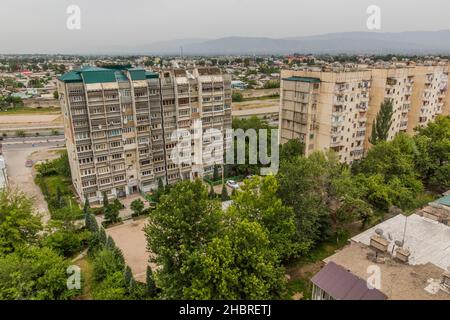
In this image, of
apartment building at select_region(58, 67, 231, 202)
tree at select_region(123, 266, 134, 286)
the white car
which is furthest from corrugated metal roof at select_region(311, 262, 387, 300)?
apartment building at select_region(58, 67, 231, 202)

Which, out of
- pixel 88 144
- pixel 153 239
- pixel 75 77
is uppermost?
pixel 75 77

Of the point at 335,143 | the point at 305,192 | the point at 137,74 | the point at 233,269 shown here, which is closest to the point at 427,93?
the point at 335,143

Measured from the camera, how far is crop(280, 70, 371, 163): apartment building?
40.4 metres

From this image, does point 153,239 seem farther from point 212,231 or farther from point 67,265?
point 67,265

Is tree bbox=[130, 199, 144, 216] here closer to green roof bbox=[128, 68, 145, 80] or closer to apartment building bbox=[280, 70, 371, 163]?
green roof bbox=[128, 68, 145, 80]

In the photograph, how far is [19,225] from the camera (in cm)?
2425

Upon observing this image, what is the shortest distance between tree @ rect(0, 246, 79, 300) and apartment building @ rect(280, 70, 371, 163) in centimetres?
3305

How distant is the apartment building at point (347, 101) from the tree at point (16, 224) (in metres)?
33.1

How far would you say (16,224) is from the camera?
24.2m

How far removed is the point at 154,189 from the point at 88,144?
995 centimetres

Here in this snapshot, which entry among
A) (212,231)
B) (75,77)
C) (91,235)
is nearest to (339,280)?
(212,231)

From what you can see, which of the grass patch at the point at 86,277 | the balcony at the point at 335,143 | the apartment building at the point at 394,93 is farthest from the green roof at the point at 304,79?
the grass patch at the point at 86,277

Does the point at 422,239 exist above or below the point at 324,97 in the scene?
below

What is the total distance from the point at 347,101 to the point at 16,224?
38974 millimetres
